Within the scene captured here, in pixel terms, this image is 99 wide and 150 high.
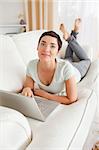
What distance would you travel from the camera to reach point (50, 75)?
124 centimetres

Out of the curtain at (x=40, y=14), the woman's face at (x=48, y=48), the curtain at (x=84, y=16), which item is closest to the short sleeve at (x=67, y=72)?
the woman's face at (x=48, y=48)

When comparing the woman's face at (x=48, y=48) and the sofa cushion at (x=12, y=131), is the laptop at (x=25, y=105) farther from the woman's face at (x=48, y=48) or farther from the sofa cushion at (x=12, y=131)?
the woman's face at (x=48, y=48)

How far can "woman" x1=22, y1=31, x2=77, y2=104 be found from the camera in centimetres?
114

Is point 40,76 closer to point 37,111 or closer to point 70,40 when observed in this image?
point 37,111

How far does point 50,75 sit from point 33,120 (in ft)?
1.23

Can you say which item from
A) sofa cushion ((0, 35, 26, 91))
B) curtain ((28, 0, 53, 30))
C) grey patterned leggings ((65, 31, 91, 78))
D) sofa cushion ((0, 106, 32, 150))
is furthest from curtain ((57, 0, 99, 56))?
sofa cushion ((0, 106, 32, 150))

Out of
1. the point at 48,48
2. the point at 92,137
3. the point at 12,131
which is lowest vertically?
the point at 92,137

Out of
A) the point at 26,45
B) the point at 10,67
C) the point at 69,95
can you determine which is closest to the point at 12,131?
the point at 69,95

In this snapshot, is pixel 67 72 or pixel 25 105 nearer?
pixel 25 105

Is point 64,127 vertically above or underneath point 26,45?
underneath

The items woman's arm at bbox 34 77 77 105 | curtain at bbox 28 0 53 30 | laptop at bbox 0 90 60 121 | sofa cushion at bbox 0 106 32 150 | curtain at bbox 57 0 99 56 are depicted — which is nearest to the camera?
sofa cushion at bbox 0 106 32 150

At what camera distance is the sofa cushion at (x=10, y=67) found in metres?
1.20

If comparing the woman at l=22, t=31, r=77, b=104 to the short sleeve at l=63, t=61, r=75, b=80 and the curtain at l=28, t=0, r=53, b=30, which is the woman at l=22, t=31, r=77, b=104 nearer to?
the short sleeve at l=63, t=61, r=75, b=80

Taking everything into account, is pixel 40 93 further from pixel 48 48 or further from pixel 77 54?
pixel 77 54
